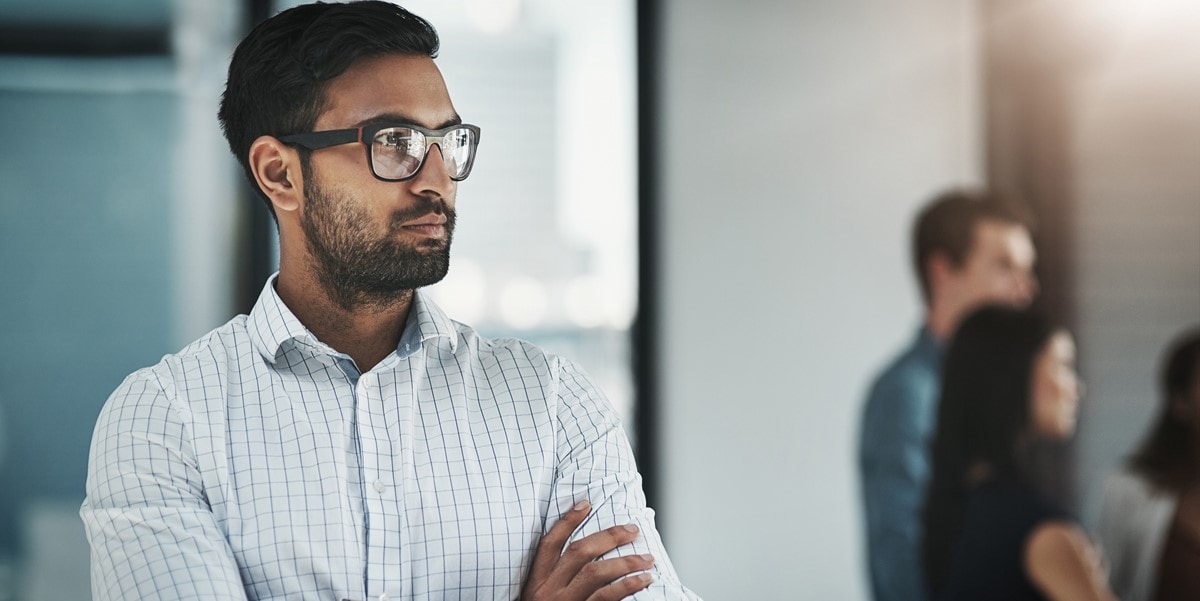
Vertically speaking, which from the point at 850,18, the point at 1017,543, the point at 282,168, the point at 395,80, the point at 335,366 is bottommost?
the point at 1017,543

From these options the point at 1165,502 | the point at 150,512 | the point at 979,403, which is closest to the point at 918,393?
the point at 979,403

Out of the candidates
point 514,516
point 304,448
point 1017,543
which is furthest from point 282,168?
point 1017,543

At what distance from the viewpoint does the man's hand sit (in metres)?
1.32

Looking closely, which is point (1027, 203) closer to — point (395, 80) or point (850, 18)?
point (850, 18)

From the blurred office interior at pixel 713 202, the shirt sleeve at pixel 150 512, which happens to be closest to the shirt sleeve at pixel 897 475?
the blurred office interior at pixel 713 202

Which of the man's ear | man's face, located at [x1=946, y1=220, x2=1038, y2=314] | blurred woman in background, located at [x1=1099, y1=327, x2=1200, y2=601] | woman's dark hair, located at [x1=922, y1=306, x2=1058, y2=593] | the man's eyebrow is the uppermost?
the man's eyebrow

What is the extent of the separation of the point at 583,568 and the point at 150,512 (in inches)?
20.1

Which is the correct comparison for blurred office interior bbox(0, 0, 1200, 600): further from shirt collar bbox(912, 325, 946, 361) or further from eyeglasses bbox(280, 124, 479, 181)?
eyeglasses bbox(280, 124, 479, 181)

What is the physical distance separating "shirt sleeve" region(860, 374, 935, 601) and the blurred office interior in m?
0.50

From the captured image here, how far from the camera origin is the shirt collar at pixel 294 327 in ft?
4.66

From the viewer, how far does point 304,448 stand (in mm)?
1366

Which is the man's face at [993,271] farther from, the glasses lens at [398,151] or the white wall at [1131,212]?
the glasses lens at [398,151]

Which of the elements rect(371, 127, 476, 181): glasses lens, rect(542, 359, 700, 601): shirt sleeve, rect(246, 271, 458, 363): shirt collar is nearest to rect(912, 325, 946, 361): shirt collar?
rect(542, 359, 700, 601): shirt sleeve

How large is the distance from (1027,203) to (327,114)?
2.85 meters
